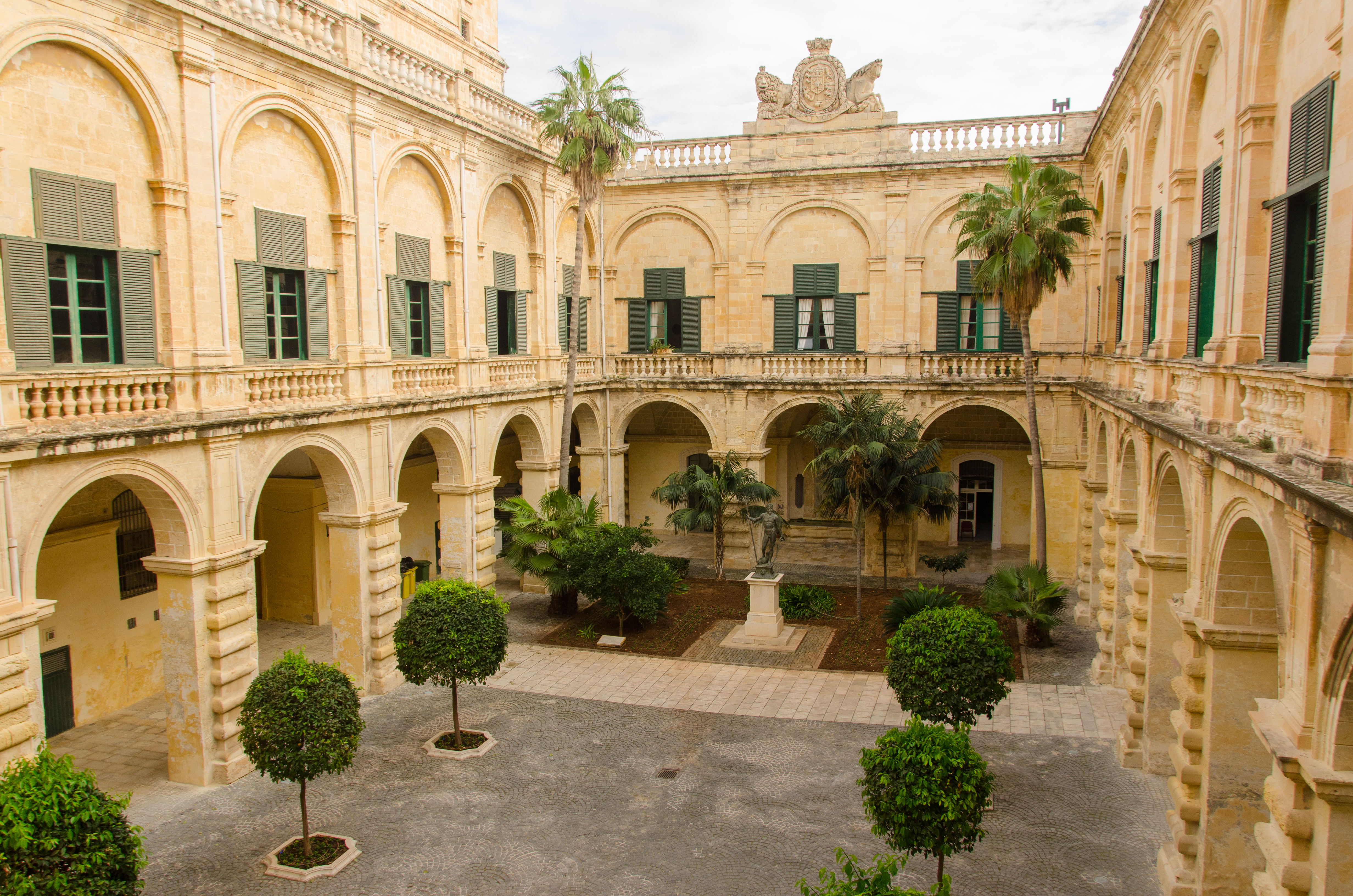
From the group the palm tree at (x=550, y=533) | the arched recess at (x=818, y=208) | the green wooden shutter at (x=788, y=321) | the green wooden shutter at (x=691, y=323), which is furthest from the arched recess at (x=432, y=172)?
the green wooden shutter at (x=788, y=321)

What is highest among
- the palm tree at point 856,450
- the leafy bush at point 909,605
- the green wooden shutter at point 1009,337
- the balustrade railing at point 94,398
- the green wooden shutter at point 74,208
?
the green wooden shutter at point 74,208

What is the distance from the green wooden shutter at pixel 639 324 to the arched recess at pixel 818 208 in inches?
147

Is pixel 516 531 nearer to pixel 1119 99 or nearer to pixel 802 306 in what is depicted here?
pixel 802 306

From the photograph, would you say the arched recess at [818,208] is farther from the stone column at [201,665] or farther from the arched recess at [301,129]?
the stone column at [201,665]

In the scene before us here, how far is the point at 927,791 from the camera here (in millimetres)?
9289

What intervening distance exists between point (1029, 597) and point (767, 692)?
234 inches

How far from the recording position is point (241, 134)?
1515cm

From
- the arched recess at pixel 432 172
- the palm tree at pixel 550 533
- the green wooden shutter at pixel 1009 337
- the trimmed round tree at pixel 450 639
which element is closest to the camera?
the trimmed round tree at pixel 450 639

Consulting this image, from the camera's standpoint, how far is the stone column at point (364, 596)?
1741 cm

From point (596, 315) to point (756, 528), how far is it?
318 inches

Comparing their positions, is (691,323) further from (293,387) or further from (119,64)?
(119,64)

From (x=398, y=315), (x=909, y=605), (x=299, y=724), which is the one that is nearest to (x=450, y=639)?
(x=299, y=724)

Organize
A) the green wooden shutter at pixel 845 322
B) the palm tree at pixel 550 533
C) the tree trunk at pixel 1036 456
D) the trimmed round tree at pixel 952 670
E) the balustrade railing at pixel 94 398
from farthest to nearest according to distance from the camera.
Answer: the green wooden shutter at pixel 845 322 < the palm tree at pixel 550 533 < the tree trunk at pixel 1036 456 < the trimmed round tree at pixel 952 670 < the balustrade railing at pixel 94 398

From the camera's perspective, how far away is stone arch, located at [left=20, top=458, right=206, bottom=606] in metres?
11.7
